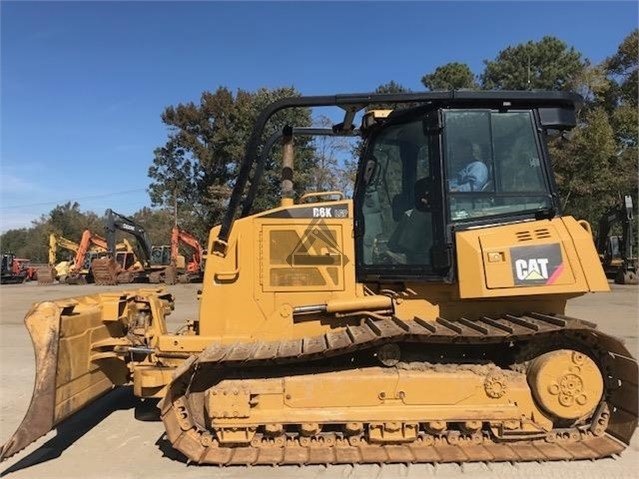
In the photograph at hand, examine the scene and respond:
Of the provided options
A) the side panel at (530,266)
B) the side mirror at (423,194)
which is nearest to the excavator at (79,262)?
the side mirror at (423,194)

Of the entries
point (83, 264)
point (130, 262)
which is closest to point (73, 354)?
point (130, 262)

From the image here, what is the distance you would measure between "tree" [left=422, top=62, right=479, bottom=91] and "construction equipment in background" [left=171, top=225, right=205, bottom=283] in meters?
17.8

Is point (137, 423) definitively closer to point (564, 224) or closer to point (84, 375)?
point (84, 375)

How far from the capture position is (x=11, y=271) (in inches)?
1628

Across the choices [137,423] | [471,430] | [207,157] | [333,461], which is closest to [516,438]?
[471,430]

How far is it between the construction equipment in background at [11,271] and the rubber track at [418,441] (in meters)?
42.1

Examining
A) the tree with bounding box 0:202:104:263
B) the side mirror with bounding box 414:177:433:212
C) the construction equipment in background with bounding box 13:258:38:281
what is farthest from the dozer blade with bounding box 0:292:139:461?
the tree with bounding box 0:202:104:263

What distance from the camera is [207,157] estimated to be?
1563 inches

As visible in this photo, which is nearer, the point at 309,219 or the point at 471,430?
the point at 471,430

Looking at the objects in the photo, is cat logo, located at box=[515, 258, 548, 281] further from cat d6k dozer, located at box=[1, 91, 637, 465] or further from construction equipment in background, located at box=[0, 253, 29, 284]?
construction equipment in background, located at box=[0, 253, 29, 284]

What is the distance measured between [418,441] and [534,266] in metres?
1.69

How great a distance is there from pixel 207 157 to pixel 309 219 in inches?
1417

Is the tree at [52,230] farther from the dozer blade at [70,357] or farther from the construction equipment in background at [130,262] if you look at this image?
the dozer blade at [70,357]

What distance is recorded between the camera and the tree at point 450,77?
115ft
